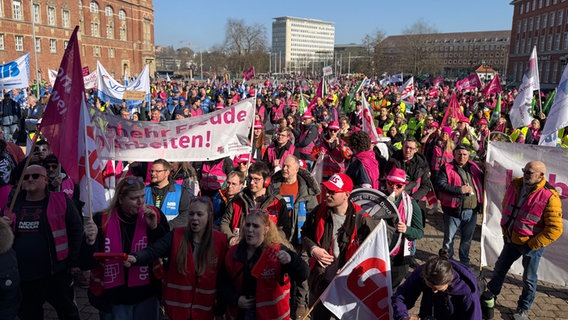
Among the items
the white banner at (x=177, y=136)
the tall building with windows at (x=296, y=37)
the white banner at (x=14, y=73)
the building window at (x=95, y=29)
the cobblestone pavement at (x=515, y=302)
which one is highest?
the tall building with windows at (x=296, y=37)

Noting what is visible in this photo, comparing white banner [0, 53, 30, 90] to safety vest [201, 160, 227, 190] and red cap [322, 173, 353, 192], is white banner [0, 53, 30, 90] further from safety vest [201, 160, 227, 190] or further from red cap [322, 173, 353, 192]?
red cap [322, 173, 353, 192]

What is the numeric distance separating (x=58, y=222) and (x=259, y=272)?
69.7 inches

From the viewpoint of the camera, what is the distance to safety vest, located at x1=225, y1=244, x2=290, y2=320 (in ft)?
10.1

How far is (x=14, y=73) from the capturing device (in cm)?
1226

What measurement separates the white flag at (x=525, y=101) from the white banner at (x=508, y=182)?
475 cm

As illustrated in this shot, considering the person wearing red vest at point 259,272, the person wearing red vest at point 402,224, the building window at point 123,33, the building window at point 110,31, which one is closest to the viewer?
the person wearing red vest at point 259,272

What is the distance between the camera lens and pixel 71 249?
3.74m

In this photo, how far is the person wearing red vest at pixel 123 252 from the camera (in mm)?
3311

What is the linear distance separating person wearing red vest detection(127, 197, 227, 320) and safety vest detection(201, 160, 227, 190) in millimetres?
2852

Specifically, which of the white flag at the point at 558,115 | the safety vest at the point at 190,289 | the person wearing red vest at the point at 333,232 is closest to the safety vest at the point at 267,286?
the safety vest at the point at 190,289

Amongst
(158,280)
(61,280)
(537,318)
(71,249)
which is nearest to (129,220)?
(158,280)

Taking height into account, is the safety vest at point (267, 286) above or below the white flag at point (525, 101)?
below

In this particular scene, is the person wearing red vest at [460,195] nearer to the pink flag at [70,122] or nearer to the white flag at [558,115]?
the white flag at [558,115]

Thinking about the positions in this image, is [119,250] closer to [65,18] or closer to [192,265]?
[192,265]
